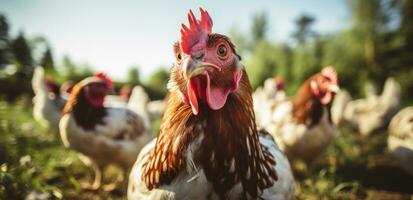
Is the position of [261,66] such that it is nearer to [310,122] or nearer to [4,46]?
[310,122]

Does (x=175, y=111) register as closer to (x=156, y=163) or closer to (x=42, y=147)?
Result: (x=156, y=163)

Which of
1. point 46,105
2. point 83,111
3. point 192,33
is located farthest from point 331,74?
point 46,105

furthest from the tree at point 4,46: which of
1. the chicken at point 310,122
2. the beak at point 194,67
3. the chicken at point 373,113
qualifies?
the chicken at point 373,113

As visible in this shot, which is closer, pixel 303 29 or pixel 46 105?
pixel 46 105

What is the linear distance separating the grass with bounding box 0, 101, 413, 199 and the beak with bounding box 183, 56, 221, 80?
1537 mm

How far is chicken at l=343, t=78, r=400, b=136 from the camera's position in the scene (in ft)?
22.4

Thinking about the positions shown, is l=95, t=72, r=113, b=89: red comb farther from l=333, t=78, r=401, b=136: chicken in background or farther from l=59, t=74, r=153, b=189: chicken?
l=333, t=78, r=401, b=136: chicken in background

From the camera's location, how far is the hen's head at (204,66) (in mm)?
1263

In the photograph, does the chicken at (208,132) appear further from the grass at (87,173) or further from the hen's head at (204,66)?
the grass at (87,173)

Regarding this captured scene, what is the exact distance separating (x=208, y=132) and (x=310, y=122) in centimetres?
270

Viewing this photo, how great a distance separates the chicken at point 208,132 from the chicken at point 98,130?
2283mm

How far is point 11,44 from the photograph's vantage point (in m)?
3.65

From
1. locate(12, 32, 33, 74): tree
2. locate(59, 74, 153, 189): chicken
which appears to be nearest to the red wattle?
locate(59, 74, 153, 189): chicken

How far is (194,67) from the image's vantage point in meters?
1.21
